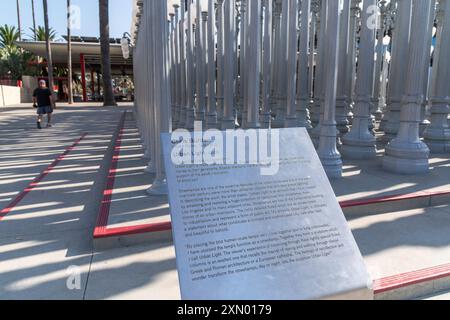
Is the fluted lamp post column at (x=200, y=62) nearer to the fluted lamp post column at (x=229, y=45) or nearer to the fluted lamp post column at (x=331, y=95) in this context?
the fluted lamp post column at (x=229, y=45)

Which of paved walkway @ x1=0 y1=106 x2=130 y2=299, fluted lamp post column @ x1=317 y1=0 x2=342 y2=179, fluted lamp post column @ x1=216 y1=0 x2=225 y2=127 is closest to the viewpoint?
paved walkway @ x1=0 y1=106 x2=130 y2=299

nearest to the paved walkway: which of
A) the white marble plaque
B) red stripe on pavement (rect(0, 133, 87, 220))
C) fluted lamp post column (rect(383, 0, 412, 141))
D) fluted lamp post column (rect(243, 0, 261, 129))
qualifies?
red stripe on pavement (rect(0, 133, 87, 220))

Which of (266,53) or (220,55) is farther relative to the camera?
(220,55)

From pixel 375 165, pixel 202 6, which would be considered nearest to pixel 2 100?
pixel 202 6

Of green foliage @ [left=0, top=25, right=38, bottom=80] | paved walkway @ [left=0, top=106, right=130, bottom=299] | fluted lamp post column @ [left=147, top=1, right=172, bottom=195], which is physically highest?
green foliage @ [left=0, top=25, right=38, bottom=80]

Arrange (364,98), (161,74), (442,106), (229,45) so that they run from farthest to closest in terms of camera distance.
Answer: (442,106)
(229,45)
(364,98)
(161,74)

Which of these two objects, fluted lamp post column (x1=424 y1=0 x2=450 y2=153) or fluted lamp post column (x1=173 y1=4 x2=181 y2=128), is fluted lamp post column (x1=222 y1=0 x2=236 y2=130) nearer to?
fluted lamp post column (x1=424 y1=0 x2=450 y2=153)

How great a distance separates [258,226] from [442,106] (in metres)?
7.97

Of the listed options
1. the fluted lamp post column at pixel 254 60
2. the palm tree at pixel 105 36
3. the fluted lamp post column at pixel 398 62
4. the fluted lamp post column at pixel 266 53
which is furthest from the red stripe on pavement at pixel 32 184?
the palm tree at pixel 105 36

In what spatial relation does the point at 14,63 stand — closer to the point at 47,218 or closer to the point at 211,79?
the point at 211,79

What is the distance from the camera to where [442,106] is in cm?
851

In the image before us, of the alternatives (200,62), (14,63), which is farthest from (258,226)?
(14,63)

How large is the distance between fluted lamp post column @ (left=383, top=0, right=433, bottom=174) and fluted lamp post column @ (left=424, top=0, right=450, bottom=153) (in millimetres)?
2319

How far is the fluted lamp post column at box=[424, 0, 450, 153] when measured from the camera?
27.2ft
